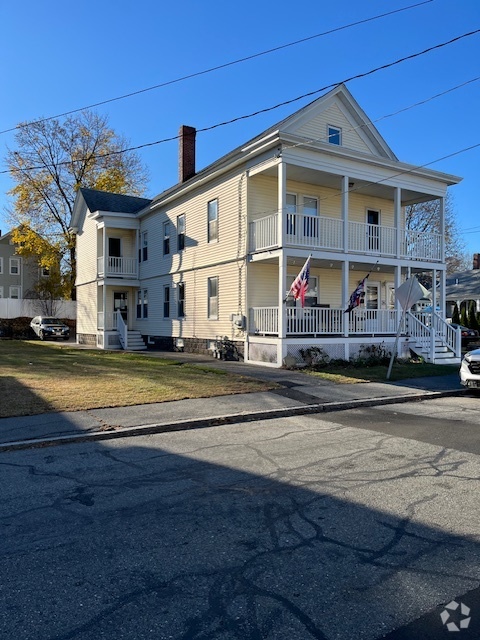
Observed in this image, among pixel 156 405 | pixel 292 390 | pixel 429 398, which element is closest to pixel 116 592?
pixel 156 405

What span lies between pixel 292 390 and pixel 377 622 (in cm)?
907

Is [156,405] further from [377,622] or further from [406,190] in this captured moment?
[406,190]

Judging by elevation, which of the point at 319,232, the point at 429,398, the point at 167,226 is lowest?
the point at 429,398

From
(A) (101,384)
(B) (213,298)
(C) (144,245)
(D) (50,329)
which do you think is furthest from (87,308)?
(A) (101,384)

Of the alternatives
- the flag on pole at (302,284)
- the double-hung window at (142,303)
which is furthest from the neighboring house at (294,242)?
the double-hung window at (142,303)

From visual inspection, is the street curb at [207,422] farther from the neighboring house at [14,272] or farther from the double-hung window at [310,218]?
the neighboring house at [14,272]

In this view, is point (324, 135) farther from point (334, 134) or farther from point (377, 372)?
point (377, 372)

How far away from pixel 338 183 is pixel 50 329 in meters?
22.6

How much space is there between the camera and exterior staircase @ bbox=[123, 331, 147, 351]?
2636cm

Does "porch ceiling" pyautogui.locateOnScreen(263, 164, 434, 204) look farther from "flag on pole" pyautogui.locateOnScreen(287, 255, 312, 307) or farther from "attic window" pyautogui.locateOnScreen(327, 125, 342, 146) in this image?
→ "flag on pole" pyautogui.locateOnScreen(287, 255, 312, 307)

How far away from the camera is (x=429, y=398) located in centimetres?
1202

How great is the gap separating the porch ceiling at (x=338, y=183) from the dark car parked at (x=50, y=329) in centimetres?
2142

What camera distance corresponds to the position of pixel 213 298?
21.4 metres

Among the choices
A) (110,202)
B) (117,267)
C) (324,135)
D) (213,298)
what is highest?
(324,135)
